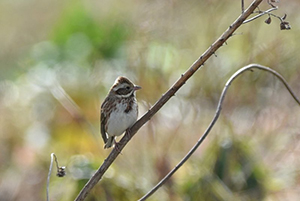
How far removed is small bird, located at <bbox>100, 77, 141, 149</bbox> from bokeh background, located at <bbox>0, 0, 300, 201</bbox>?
477mm

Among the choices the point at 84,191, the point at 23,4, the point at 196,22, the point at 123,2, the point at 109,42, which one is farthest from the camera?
the point at 23,4

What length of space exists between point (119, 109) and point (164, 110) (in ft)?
4.44

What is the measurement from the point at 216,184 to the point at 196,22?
1393mm

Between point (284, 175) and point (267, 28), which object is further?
point (267, 28)

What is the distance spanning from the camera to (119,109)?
322 centimetres

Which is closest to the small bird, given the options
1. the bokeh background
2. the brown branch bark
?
the bokeh background

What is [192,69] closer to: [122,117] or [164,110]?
[122,117]

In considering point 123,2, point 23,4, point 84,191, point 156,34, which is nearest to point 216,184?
point 156,34

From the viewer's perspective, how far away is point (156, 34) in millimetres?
4230

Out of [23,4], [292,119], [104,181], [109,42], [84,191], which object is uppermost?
[23,4]

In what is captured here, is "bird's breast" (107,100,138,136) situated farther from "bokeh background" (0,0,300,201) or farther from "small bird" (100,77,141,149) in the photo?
"bokeh background" (0,0,300,201)

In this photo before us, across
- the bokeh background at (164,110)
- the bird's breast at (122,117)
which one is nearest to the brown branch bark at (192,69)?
the bird's breast at (122,117)

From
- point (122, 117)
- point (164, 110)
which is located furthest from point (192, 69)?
point (164, 110)

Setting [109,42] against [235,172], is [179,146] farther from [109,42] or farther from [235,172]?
[109,42]
